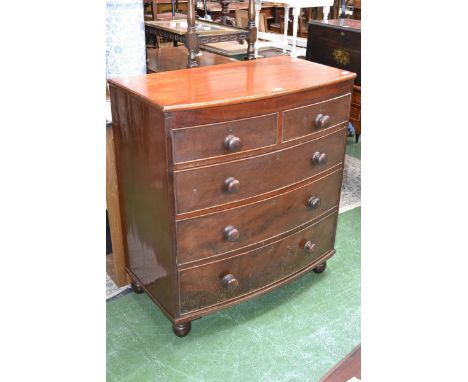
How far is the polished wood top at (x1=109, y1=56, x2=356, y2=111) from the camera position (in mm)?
1443

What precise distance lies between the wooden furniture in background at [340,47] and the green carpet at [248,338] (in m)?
1.39

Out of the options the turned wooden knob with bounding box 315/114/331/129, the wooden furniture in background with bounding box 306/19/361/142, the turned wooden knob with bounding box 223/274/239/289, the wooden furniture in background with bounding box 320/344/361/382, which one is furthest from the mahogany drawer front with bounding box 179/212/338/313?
the wooden furniture in background with bounding box 306/19/361/142

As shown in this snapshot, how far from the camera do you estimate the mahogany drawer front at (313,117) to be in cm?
165

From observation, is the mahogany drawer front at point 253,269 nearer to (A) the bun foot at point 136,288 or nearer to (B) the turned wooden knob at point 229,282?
(B) the turned wooden knob at point 229,282

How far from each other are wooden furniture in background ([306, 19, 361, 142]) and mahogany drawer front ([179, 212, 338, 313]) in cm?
126
